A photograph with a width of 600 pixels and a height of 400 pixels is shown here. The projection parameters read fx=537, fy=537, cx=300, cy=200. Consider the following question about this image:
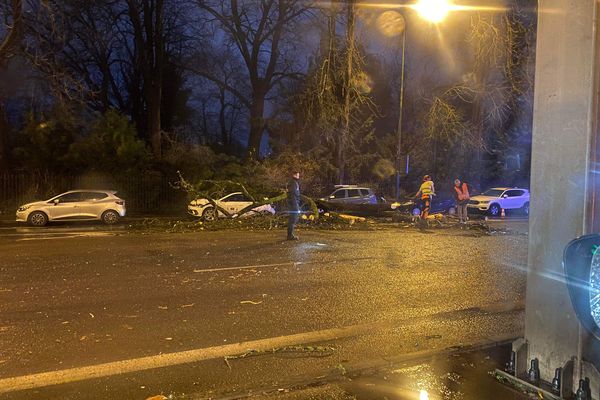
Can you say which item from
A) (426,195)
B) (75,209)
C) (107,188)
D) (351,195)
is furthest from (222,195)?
(426,195)

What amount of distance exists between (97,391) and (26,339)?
1831mm

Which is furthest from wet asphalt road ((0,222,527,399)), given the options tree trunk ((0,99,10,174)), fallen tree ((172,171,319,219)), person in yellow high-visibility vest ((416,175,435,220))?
tree trunk ((0,99,10,174))

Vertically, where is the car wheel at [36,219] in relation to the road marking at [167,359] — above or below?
below

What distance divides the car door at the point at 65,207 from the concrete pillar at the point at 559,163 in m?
19.9

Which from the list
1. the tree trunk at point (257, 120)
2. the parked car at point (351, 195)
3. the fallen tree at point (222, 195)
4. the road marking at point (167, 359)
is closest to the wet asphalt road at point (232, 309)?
the road marking at point (167, 359)

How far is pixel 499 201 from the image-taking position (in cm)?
2847

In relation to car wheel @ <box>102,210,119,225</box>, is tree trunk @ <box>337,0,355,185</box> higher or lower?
higher

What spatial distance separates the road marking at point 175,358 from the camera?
4.50 meters

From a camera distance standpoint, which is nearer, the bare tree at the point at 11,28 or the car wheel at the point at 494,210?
the bare tree at the point at 11,28

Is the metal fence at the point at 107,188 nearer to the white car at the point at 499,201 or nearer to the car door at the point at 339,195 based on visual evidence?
the car door at the point at 339,195

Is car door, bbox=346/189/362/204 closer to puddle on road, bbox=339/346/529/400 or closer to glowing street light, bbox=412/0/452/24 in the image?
glowing street light, bbox=412/0/452/24

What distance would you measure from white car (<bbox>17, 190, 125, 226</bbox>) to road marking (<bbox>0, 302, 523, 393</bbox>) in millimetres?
17155

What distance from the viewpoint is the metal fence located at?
2659 centimetres

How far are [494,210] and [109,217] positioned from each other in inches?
755
